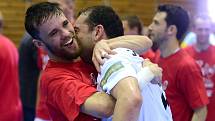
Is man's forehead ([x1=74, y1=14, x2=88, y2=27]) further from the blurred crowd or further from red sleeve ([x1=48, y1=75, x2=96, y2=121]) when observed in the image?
the blurred crowd

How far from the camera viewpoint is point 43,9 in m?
2.25

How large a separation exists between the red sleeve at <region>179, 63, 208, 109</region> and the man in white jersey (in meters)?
1.25

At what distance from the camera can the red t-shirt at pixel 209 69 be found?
14.6 ft

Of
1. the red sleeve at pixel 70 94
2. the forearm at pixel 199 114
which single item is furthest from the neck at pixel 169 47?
the red sleeve at pixel 70 94

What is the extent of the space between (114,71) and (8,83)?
7.39ft

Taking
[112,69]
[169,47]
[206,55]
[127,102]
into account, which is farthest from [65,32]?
[206,55]

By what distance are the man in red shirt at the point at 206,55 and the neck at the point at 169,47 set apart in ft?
2.93

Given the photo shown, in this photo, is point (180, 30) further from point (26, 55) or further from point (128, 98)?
point (128, 98)

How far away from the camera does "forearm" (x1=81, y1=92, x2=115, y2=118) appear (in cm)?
188

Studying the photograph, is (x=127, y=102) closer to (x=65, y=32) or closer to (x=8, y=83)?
(x=65, y=32)

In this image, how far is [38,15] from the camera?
2242 mm

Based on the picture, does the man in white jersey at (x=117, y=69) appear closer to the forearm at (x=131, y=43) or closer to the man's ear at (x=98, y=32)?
the man's ear at (x=98, y=32)

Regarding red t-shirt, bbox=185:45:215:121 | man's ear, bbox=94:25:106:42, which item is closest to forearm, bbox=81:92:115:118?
man's ear, bbox=94:25:106:42

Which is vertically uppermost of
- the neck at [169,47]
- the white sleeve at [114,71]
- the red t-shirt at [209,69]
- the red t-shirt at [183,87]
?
the white sleeve at [114,71]
